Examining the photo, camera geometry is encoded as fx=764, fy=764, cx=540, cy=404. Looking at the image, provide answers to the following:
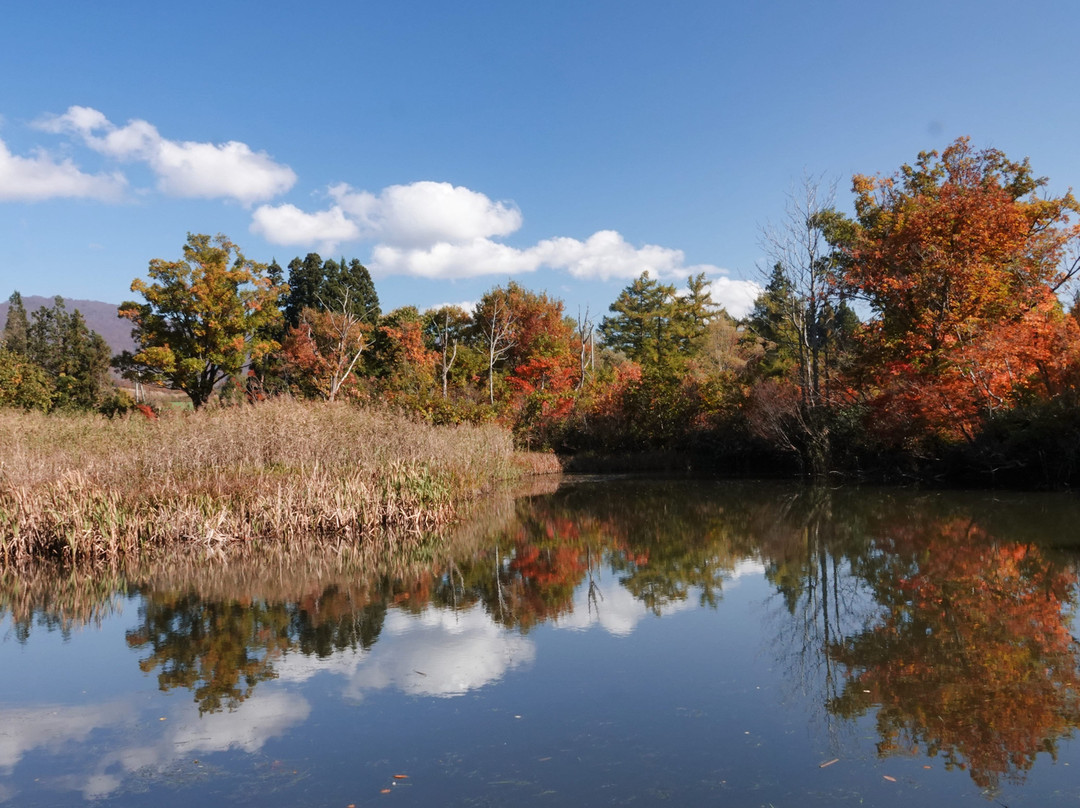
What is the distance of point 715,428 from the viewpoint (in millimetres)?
26688

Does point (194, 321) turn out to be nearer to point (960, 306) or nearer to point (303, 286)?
point (303, 286)

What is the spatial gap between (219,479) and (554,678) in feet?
27.0

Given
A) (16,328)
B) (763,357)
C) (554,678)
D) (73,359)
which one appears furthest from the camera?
(16,328)

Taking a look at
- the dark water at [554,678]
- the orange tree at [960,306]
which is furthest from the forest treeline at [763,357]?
the dark water at [554,678]

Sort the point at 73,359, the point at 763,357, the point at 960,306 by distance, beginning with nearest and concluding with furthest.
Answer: the point at 960,306, the point at 763,357, the point at 73,359

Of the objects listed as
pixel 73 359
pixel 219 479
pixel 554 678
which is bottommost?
pixel 554 678

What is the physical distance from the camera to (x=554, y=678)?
6141 millimetres

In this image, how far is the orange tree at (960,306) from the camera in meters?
18.0

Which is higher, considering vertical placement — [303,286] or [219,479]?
[303,286]

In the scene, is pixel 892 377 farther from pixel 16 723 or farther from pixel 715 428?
pixel 16 723

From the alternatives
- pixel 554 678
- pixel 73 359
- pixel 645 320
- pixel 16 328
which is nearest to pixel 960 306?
pixel 554 678

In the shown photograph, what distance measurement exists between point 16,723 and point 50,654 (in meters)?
1.96

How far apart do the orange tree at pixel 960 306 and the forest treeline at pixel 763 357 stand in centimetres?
5

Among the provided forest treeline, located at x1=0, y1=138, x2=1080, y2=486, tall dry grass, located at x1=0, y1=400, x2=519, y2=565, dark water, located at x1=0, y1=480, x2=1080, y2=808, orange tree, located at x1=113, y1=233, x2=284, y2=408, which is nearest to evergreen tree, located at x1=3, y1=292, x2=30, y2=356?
forest treeline, located at x1=0, y1=138, x2=1080, y2=486
